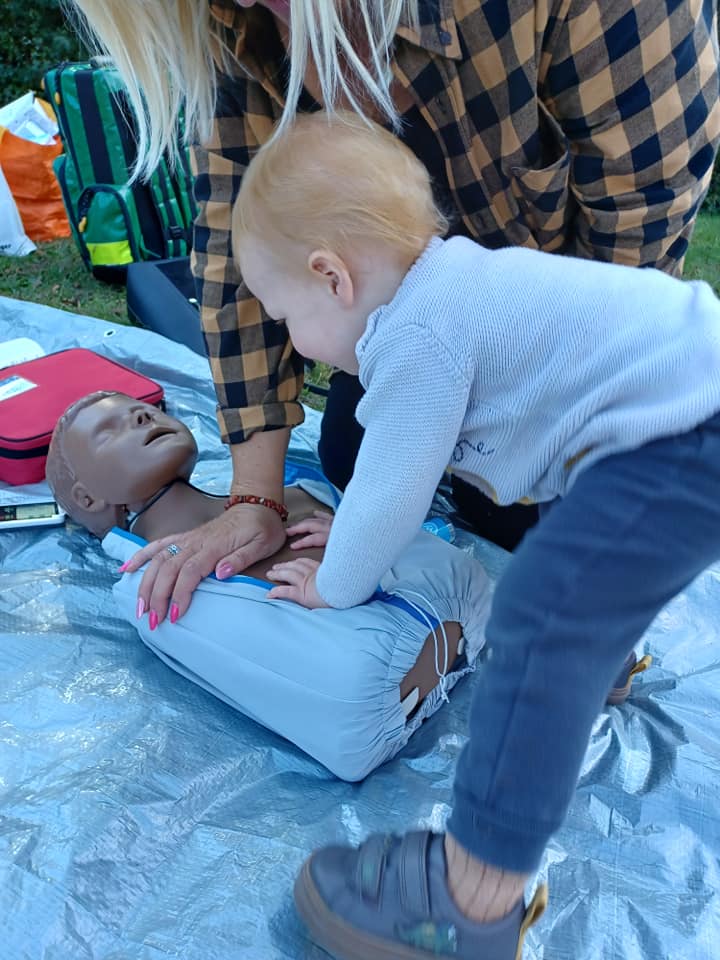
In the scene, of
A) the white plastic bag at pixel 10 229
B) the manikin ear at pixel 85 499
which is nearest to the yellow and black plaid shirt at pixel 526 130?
the manikin ear at pixel 85 499

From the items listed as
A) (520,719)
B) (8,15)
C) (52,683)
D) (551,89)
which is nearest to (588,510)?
(520,719)

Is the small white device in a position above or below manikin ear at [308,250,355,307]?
below

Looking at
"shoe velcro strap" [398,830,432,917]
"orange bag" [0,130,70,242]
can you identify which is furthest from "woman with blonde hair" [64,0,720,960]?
"orange bag" [0,130,70,242]

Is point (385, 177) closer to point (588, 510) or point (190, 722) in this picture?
point (588, 510)

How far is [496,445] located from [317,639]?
0.43 metres

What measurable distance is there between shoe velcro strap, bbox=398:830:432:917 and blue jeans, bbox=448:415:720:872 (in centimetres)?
8

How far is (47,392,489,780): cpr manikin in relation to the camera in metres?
1.30

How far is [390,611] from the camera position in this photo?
1353mm

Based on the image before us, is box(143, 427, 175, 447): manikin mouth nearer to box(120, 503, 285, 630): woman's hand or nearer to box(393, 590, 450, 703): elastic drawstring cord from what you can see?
box(120, 503, 285, 630): woman's hand

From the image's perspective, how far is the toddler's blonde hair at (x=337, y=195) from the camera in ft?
3.51

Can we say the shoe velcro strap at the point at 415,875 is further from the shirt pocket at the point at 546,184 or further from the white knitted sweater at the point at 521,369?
the shirt pocket at the point at 546,184

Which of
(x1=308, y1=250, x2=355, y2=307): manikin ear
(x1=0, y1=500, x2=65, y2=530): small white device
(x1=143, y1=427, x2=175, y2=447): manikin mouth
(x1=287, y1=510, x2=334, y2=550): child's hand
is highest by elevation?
(x1=308, y1=250, x2=355, y2=307): manikin ear

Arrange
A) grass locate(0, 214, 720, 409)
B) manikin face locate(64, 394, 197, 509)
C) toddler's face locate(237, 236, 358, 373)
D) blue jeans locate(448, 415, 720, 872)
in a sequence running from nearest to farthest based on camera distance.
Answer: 1. blue jeans locate(448, 415, 720, 872)
2. toddler's face locate(237, 236, 358, 373)
3. manikin face locate(64, 394, 197, 509)
4. grass locate(0, 214, 720, 409)

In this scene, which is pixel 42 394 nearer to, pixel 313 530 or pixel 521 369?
pixel 313 530
